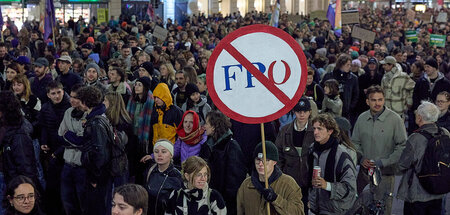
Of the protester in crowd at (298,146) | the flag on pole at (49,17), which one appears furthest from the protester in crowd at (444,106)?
the flag on pole at (49,17)

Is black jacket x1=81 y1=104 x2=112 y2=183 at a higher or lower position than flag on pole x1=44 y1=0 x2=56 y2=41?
lower

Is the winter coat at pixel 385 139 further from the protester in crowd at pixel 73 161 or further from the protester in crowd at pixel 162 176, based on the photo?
the protester in crowd at pixel 73 161

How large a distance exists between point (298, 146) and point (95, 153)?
6.38 ft

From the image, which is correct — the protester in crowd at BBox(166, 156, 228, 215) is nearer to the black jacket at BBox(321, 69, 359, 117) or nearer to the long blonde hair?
the long blonde hair

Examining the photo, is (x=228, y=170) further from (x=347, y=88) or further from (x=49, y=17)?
(x=49, y=17)

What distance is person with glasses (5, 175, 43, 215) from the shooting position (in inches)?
211

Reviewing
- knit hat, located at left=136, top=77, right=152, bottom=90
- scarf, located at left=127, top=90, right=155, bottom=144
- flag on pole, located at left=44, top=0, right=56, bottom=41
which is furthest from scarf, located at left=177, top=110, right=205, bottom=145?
flag on pole, located at left=44, top=0, right=56, bottom=41

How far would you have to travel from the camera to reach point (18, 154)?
694 cm

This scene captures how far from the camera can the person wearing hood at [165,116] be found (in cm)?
877

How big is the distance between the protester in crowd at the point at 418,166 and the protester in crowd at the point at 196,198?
6.86 ft

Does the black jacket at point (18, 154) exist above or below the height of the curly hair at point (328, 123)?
below

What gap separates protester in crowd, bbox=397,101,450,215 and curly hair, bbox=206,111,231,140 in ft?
5.41

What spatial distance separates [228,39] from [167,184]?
185 cm

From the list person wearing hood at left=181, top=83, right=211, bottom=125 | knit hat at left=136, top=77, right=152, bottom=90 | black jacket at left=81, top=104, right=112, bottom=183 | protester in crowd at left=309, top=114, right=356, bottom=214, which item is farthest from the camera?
person wearing hood at left=181, top=83, right=211, bottom=125
